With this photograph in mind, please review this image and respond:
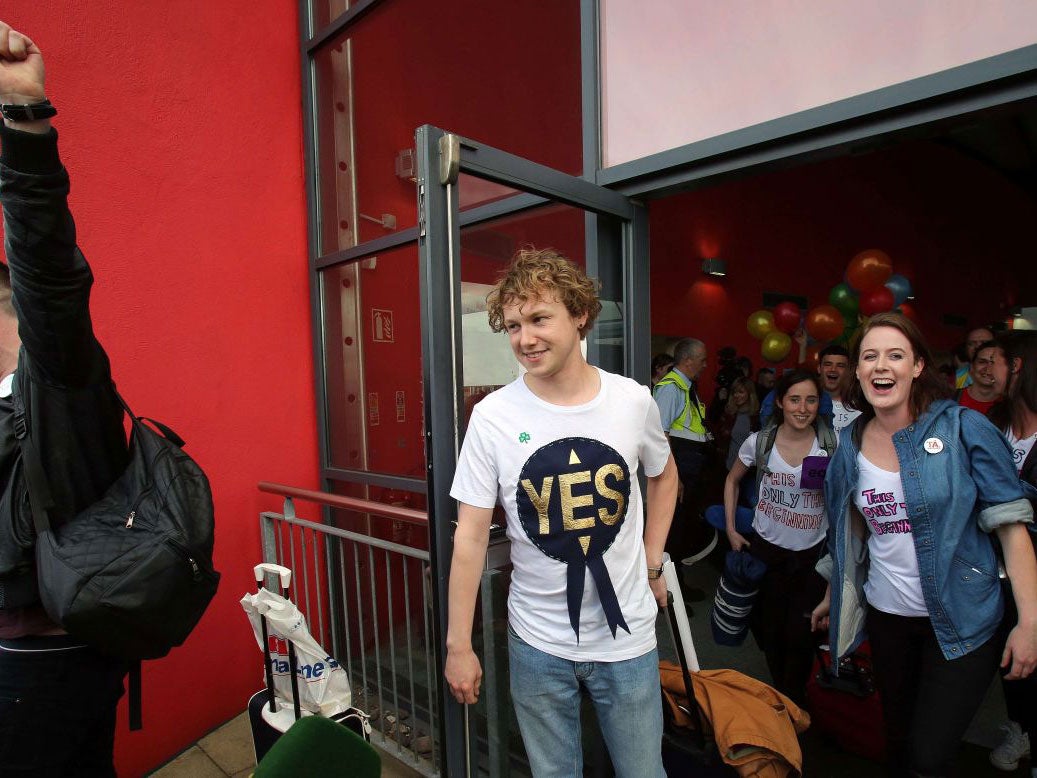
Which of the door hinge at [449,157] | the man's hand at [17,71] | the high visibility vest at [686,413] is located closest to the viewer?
the man's hand at [17,71]

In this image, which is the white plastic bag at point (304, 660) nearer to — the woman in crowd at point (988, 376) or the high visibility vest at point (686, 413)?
the high visibility vest at point (686, 413)

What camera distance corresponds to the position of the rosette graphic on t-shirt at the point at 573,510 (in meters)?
1.40

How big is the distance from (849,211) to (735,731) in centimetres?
848

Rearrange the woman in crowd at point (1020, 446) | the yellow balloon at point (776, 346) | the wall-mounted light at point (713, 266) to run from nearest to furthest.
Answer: the woman in crowd at point (1020, 446), the yellow balloon at point (776, 346), the wall-mounted light at point (713, 266)

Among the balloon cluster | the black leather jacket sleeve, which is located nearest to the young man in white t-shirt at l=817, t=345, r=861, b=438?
the balloon cluster

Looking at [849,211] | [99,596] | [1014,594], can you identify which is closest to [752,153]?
[1014,594]

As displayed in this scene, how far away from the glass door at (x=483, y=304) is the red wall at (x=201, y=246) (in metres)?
1.51

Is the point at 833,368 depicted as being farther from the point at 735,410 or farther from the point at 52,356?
the point at 52,356

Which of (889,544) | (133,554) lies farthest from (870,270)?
(133,554)

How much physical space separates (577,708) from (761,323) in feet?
19.8

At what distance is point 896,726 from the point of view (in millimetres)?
1737

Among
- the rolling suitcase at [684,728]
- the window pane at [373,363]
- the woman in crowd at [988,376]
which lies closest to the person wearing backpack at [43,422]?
the rolling suitcase at [684,728]

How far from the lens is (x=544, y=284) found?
139 cm

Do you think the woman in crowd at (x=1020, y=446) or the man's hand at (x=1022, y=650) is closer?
the man's hand at (x=1022, y=650)
